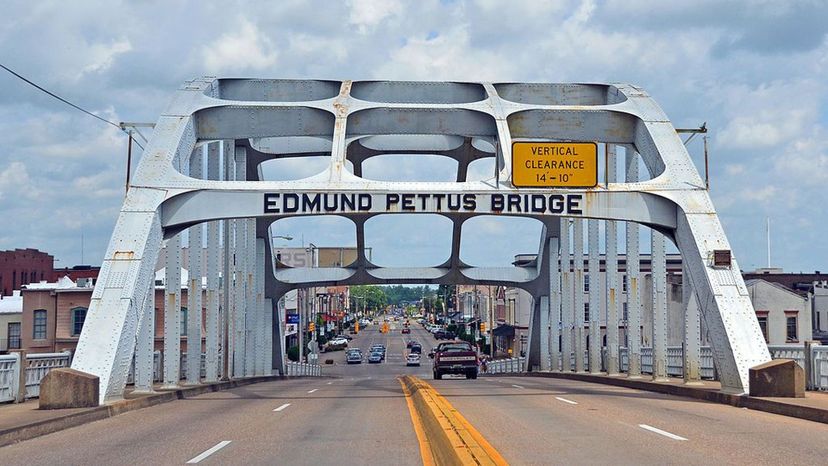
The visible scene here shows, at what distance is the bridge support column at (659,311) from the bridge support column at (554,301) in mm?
17475

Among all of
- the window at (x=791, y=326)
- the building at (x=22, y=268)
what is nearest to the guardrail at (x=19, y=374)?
the window at (x=791, y=326)

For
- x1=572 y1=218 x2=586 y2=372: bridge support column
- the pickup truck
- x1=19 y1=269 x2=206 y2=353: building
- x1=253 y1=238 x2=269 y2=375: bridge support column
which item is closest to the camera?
x1=572 y1=218 x2=586 y2=372: bridge support column

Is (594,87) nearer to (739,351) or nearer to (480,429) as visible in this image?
(739,351)

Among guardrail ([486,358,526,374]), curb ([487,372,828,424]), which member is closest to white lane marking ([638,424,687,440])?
curb ([487,372,828,424])

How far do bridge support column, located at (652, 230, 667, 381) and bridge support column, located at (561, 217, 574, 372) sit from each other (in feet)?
48.2

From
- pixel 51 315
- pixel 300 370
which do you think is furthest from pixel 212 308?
pixel 51 315

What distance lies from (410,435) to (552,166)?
1077cm

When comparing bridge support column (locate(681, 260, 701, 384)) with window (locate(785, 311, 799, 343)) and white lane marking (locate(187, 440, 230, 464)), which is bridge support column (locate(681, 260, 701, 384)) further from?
window (locate(785, 311, 799, 343))

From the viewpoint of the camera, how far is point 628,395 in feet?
74.6

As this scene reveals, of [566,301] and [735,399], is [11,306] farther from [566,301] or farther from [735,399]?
[735,399]

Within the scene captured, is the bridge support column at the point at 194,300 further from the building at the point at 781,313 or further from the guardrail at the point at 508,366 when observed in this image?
the building at the point at 781,313

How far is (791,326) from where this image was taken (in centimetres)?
6019

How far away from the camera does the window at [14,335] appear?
59719 mm

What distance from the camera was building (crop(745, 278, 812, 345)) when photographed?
59406mm
